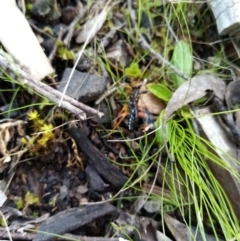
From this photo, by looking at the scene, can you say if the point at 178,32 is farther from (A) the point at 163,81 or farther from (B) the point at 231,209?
(B) the point at 231,209

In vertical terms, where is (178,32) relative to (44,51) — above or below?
below

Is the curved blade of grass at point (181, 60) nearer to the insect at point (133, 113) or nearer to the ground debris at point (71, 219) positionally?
the insect at point (133, 113)

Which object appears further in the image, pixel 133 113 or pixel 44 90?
pixel 133 113

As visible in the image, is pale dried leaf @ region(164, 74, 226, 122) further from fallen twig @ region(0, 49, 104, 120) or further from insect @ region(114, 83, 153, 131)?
fallen twig @ region(0, 49, 104, 120)

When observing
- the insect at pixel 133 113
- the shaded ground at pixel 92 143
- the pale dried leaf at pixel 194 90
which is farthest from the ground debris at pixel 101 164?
the pale dried leaf at pixel 194 90

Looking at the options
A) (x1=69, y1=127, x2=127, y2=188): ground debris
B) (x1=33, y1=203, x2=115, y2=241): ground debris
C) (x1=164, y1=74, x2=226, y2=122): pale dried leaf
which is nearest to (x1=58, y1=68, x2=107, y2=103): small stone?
(x1=69, y1=127, x2=127, y2=188): ground debris

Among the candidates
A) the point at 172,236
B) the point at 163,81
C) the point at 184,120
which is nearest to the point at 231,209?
the point at 172,236

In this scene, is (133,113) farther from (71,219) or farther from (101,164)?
(71,219)

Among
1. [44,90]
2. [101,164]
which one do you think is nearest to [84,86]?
[44,90]
